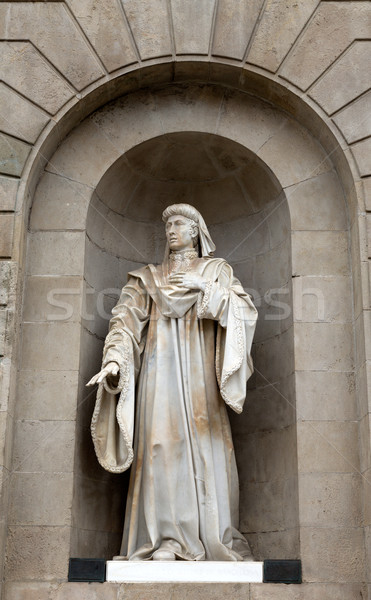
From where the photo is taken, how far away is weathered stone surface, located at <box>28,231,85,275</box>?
8.25m

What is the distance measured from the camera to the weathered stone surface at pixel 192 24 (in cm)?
845

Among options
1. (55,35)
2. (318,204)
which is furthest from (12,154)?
(318,204)

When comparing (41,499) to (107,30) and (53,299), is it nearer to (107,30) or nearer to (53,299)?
(53,299)

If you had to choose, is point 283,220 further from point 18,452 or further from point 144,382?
point 18,452

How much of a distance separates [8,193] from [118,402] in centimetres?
213

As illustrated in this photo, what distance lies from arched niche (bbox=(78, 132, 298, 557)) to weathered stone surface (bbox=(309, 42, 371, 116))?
90cm

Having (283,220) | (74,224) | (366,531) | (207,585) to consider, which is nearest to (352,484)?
(366,531)

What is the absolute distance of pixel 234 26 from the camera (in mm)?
8461

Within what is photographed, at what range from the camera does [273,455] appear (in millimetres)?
8273

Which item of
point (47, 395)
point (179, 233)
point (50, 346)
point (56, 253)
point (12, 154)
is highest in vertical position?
point (12, 154)

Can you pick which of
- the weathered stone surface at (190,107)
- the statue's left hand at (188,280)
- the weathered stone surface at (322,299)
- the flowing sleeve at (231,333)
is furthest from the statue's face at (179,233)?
the weathered stone surface at (322,299)

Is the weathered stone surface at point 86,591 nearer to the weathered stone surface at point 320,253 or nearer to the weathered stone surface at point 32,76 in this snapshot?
the weathered stone surface at point 320,253

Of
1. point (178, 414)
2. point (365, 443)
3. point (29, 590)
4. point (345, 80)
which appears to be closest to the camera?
point (29, 590)

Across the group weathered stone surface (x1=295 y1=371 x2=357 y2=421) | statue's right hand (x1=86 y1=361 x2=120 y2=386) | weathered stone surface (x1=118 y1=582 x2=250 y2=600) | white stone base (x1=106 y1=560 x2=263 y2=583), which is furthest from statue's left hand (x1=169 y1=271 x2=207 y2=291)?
weathered stone surface (x1=118 y1=582 x2=250 y2=600)
